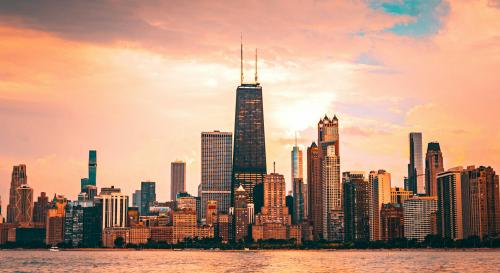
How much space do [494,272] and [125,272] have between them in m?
73.2

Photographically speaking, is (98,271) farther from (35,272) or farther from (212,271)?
(212,271)

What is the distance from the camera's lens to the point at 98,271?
166m

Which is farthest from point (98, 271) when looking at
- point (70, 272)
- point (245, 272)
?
point (245, 272)

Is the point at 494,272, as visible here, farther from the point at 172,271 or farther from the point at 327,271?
the point at 172,271

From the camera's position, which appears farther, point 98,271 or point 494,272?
point 98,271

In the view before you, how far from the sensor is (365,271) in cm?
16062

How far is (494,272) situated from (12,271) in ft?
324

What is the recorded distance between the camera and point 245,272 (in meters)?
155

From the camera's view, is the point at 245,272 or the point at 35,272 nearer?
the point at 245,272

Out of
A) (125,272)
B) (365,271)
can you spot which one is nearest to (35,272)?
(125,272)

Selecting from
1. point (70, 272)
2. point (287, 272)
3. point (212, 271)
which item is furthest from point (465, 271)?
point (70, 272)

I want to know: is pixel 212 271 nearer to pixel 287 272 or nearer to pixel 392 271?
pixel 287 272

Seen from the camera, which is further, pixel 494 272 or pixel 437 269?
pixel 437 269

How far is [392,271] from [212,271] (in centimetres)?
3653
